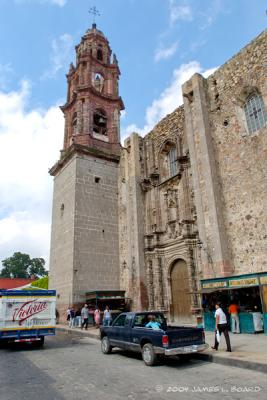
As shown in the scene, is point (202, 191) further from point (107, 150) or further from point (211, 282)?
point (107, 150)

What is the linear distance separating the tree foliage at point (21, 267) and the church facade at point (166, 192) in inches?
2789

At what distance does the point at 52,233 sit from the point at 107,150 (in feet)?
25.5

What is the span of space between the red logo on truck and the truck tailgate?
6.07 meters

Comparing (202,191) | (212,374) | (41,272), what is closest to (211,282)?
(202,191)

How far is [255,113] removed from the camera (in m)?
14.7

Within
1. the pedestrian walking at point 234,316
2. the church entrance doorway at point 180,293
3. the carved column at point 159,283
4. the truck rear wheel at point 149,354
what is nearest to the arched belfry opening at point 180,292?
the church entrance doorway at point 180,293

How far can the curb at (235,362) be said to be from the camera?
6609 millimetres

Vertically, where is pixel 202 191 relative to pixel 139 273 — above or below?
above

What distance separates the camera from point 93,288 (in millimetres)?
19734

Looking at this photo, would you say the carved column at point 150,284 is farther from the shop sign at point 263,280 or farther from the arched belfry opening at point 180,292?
the shop sign at point 263,280

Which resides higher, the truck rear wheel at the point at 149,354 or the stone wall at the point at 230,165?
the stone wall at the point at 230,165

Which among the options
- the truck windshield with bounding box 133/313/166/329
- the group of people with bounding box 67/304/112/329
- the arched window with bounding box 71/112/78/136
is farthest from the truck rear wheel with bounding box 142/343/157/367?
the arched window with bounding box 71/112/78/136

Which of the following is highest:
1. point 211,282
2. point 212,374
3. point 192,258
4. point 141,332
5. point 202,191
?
point 202,191

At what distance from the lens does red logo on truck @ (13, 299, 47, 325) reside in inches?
443
